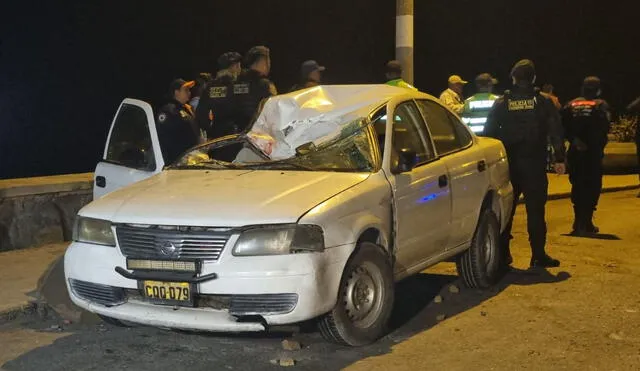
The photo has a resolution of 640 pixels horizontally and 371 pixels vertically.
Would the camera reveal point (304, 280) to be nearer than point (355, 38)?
Yes

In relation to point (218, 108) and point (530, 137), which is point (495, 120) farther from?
point (218, 108)

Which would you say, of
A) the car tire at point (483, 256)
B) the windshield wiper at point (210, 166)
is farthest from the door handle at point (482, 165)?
the windshield wiper at point (210, 166)

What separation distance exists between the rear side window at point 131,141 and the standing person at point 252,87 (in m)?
1.21

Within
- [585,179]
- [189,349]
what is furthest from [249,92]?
[585,179]

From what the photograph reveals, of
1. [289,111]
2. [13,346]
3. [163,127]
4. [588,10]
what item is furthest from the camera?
[588,10]

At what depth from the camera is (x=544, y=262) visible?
773cm

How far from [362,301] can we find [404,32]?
5550mm

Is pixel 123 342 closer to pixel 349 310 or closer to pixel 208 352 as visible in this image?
pixel 208 352

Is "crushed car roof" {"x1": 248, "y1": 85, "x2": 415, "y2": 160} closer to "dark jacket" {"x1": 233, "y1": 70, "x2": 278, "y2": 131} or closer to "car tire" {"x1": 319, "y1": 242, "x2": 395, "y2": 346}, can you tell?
"car tire" {"x1": 319, "y1": 242, "x2": 395, "y2": 346}

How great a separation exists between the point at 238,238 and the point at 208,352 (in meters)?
0.93

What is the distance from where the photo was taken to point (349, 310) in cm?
519

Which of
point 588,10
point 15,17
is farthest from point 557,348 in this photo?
point 588,10

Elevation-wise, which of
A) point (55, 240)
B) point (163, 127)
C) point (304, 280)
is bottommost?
point (55, 240)

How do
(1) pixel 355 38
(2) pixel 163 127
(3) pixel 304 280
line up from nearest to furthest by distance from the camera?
(3) pixel 304 280 → (2) pixel 163 127 → (1) pixel 355 38
